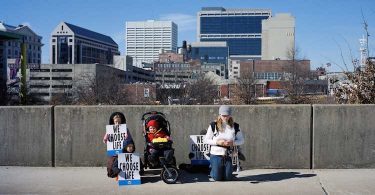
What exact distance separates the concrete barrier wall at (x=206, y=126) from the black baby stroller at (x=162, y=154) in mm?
896

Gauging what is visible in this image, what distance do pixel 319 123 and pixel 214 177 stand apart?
7.90 ft

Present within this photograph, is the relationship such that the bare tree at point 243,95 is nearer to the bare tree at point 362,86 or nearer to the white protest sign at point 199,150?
the bare tree at point 362,86

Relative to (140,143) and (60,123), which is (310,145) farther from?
(60,123)

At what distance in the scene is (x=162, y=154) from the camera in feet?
27.5

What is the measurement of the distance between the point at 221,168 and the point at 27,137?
402 centimetres

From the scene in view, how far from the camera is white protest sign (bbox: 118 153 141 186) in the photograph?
817 cm

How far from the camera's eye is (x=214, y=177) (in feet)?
27.3

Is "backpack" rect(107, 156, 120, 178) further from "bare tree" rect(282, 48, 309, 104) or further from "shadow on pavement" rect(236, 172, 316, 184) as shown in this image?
"bare tree" rect(282, 48, 309, 104)

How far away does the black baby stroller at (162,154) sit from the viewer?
820 cm

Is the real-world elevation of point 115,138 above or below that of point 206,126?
below

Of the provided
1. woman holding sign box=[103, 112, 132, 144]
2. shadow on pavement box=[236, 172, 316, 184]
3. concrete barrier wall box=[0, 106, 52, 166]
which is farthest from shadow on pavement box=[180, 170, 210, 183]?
concrete barrier wall box=[0, 106, 52, 166]

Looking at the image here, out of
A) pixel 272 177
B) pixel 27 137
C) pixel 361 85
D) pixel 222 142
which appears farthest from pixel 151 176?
pixel 361 85

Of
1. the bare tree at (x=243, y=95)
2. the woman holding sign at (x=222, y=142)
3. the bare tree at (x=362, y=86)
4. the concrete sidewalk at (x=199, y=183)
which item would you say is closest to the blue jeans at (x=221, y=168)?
the woman holding sign at (x=222, y=142)

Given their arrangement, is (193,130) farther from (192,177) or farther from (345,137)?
(345,137)
